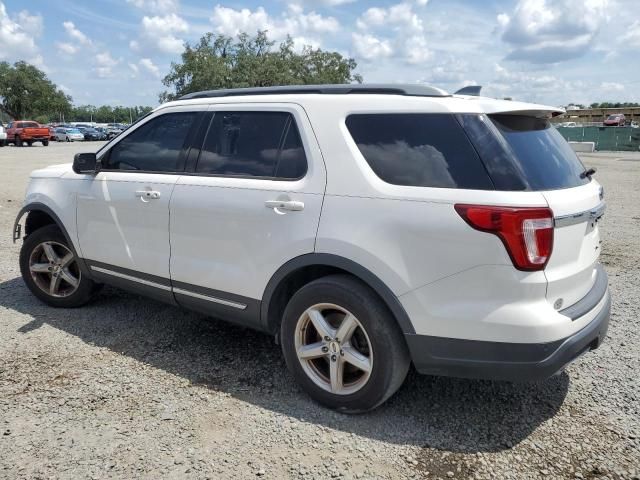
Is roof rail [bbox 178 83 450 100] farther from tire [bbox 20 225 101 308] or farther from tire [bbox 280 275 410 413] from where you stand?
tire [bbox 20 225 101 308]

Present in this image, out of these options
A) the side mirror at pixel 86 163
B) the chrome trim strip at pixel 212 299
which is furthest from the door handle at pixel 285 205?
the side mirror at pixel 86 163

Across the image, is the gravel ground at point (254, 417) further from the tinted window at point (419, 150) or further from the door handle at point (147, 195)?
the tinted window at point (419, 150)

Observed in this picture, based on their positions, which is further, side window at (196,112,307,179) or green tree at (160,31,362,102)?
green tree at (160,31,362,102)

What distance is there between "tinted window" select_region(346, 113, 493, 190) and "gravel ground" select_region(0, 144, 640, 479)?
1403mm

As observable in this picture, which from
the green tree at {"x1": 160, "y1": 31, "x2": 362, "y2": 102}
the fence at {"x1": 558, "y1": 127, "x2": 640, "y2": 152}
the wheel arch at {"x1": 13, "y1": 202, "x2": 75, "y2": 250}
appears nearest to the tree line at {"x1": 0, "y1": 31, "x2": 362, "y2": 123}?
the green tree at {"x1": 160, "y1": 31, "x2": 362, "y2": 102}

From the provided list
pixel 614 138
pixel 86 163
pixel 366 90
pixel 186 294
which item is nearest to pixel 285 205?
pixel 366 90

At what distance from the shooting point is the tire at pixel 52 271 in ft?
15.6

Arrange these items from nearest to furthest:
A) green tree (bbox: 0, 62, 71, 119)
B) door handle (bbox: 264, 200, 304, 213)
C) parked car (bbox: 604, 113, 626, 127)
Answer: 1. door handle (bbox: 264, 200, 304, 213)
2. parked car (bbox: 604, 113, 626, 127)
3. green tree (bbox: 0, 62, 71, 119)

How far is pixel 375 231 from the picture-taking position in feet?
9.34

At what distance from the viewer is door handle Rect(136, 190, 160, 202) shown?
3.86 meters

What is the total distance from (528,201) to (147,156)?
284 cm

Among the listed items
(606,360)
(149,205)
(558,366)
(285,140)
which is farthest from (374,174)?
(606,360)

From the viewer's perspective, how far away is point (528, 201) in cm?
254

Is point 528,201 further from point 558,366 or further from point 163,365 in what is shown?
point 163,365
